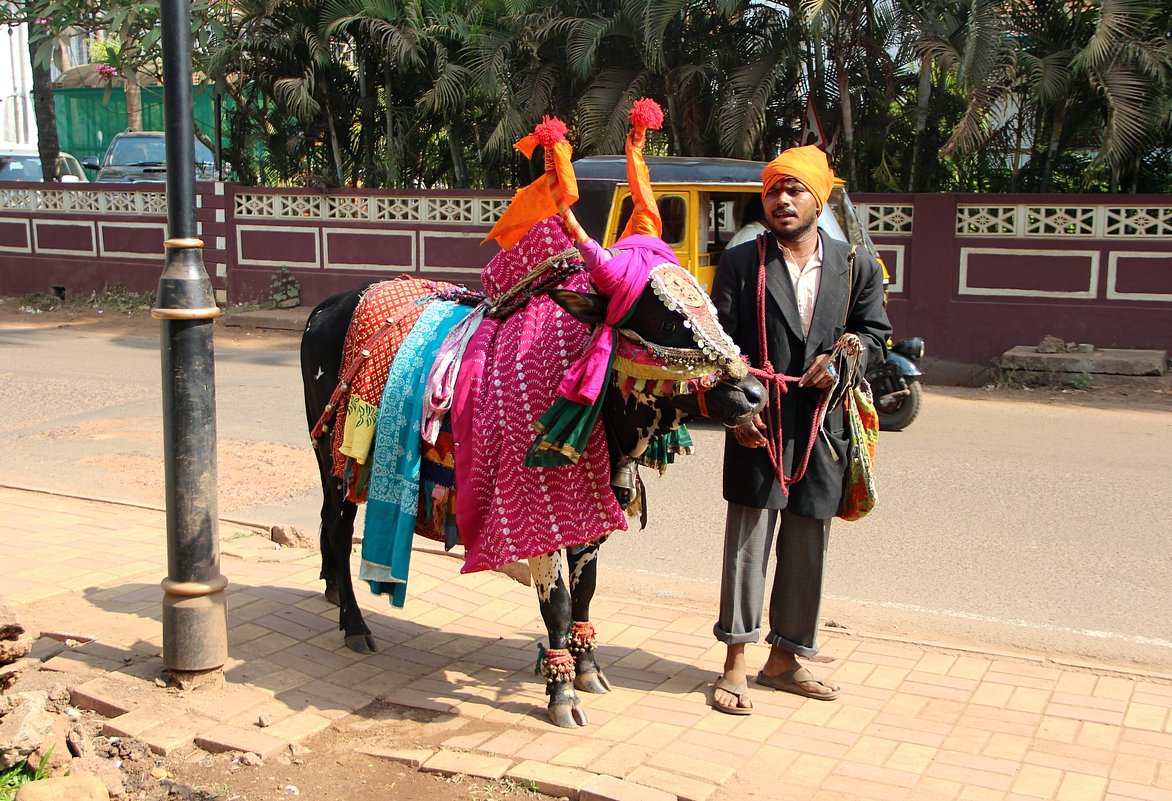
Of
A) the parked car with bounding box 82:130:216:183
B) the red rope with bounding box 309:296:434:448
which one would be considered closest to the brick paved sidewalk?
the red rope with bounding box 309:296:434:448

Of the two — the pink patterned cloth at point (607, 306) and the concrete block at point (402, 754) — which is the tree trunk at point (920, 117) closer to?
the pink patterned cloth at point (607, 306)

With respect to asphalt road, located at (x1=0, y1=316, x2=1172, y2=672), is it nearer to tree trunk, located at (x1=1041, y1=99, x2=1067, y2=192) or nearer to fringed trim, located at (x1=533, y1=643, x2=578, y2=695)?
fringed trim, located at (x1=533, y1=643, x2=578, y2=695)

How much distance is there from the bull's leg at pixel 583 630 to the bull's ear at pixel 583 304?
3.13 ft

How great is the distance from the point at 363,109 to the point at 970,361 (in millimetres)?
9149

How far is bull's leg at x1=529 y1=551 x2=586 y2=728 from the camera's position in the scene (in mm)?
4164

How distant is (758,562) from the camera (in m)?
4.40

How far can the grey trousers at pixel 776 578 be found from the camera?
4383 mm

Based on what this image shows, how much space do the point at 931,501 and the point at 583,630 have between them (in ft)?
11.6

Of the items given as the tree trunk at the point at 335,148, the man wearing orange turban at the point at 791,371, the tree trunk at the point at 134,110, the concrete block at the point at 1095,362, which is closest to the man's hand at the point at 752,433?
the man wearing orange turban at the point at 791,371

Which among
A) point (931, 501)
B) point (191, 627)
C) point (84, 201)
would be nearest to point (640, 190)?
point (191, 627)

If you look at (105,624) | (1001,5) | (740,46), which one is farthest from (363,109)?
(105,624)

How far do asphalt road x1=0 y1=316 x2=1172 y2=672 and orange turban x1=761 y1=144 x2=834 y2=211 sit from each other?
2067mm

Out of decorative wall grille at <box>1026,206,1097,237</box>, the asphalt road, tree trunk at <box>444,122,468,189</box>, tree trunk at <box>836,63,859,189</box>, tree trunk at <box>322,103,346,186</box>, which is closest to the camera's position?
the asphalt road

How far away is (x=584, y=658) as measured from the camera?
14.7ft
